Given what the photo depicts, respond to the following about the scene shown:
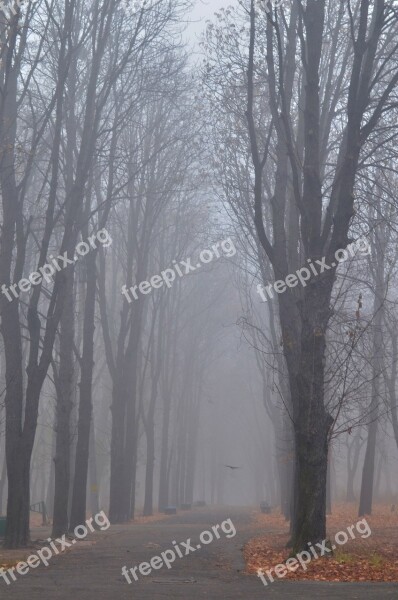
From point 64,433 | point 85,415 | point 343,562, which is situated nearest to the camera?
point 343,562

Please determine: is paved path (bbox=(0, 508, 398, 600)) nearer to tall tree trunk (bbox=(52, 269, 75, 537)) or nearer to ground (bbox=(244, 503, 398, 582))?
ground (bbox=(244, 503, 398, 582))

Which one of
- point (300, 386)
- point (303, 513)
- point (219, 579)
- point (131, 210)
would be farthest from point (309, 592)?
point (131, 210)

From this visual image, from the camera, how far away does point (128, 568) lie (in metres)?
11.8

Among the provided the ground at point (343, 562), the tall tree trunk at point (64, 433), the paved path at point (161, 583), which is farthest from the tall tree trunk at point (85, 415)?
the paved path at point (161, 583)

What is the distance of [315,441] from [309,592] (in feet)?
9.91

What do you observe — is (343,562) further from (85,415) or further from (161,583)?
(85,415)

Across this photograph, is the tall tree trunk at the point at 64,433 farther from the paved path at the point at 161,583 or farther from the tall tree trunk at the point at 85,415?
the paved path at the point at 161,583

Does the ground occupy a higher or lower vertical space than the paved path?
higher

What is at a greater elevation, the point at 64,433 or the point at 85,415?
the point at 85,415

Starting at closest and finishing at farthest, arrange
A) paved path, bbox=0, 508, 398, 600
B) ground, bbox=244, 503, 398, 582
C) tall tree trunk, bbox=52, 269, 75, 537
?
paved path, bbox=0, 508, 398, 600
ground, bbox=244, 503, 398, 582
tall tree trunk, bbox=52, 269, 75, 537

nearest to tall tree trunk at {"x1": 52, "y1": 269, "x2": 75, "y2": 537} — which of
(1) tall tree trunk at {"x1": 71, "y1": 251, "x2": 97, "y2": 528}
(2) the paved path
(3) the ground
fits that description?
(1) tall tree trunk at {"x1": 71, "y1": 251, "x2": 97, "y2": 528}

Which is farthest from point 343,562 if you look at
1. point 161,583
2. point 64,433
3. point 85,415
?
point 85,415

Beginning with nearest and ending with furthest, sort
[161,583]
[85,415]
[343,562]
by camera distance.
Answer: [161,583] < [343,562] < [85,415]

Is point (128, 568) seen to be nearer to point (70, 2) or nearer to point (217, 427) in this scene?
point (70, 2)
